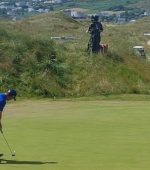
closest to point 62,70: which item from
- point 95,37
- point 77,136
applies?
point 95,37

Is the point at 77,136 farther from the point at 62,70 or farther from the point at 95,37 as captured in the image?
the point at 95,37

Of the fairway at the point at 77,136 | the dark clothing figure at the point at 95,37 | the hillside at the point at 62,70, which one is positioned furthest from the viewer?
the dark clothing figure at the point at 95,37

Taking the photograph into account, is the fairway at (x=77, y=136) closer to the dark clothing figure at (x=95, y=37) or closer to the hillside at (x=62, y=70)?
the hillside at (x=62, y=70)

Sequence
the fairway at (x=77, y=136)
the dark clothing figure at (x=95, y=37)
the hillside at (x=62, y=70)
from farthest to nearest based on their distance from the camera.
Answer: the dark clothing figure at (x=95, y=37) → the hillside at (x=62, y=70) → the fairway at (x=77, y=136)

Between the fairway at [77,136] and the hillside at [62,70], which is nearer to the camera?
the fairway at [77,136]

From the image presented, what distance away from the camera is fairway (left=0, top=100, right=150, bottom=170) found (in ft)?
45.2

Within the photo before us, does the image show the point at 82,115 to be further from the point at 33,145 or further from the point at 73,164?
the point at 73,164

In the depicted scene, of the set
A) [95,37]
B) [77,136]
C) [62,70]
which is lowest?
[62,70]

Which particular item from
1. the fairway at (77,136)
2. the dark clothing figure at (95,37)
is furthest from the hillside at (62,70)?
the fairway at (77,136)

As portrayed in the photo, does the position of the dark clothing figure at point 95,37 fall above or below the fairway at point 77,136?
above

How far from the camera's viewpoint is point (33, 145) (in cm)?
1628

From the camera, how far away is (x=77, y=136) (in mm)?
18109

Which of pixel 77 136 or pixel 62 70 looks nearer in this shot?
pixel 77 136

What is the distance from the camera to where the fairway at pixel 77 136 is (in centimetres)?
1378
